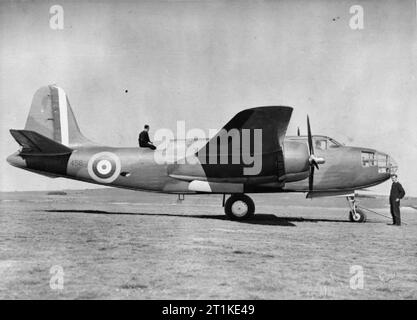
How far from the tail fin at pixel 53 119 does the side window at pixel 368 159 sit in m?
10.6

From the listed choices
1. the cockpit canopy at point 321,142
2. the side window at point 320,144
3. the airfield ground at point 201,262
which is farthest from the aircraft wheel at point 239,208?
the side window at point 320,144

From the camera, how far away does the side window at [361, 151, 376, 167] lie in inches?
590

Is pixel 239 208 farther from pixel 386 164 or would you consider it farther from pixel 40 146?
pixel 40 146

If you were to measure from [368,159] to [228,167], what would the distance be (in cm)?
525

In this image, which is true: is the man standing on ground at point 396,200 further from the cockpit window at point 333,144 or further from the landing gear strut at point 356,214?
the cockpit window at point 333,144

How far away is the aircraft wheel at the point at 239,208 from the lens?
14453mm

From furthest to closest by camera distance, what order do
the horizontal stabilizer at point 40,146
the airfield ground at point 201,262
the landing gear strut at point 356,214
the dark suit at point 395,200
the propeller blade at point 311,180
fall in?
the landing gear strut at point 356,214, the horizontal stabilizer at point 40,146, the propeller blade at point 311,180, the dark suit at point 395,200, the airfield ground at point 201,262

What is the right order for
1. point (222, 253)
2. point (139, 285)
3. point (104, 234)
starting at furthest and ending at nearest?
point (104, 234)
point (222, 253)
point (139, 285)

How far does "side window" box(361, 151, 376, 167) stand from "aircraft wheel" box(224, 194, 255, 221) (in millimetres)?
4448

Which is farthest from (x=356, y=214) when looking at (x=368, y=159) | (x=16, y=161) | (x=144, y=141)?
(x=16, y=161)
